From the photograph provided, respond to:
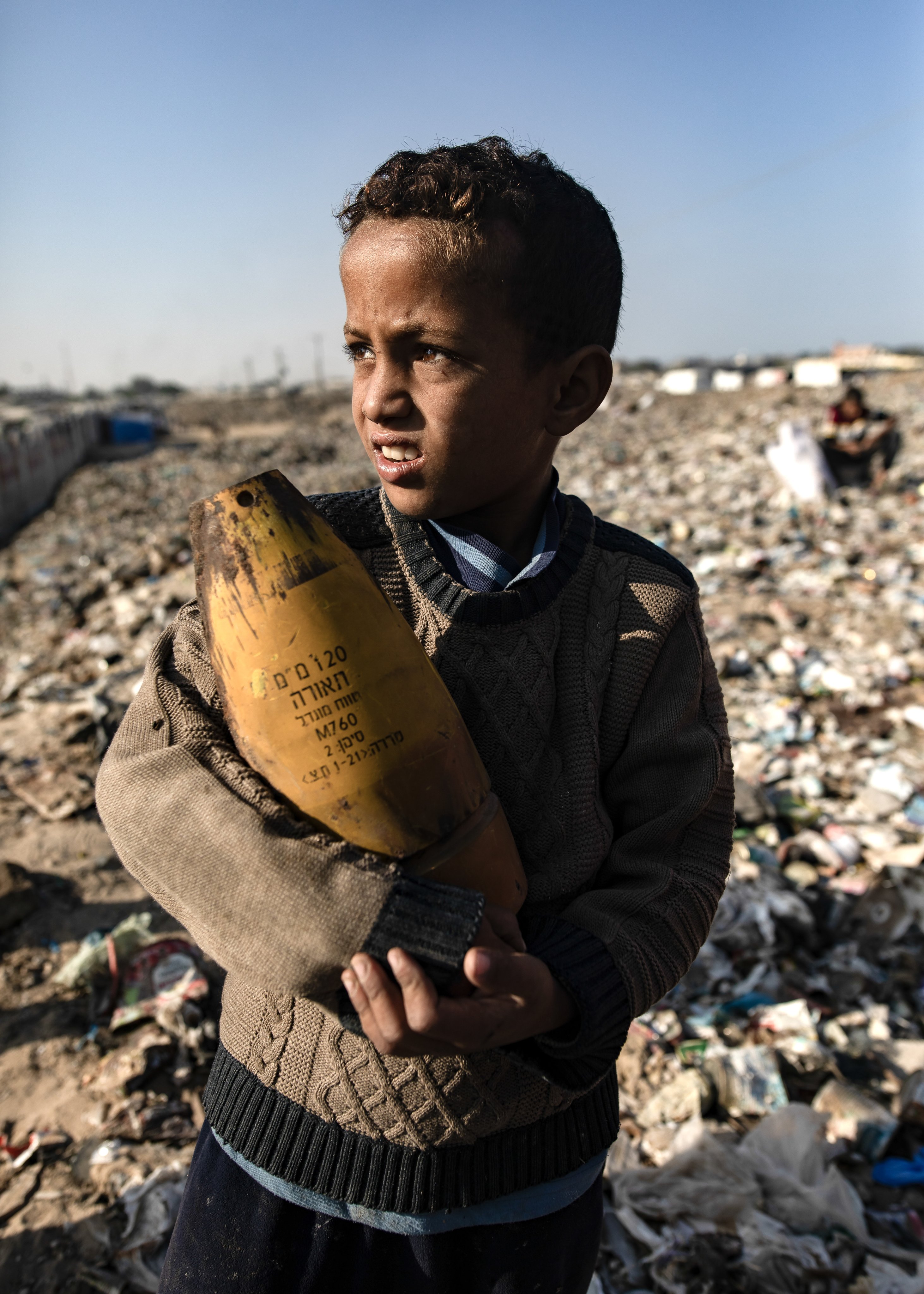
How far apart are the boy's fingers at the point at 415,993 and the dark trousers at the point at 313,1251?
436mm

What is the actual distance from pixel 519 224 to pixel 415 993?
2.59 feet

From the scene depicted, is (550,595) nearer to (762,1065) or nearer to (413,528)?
(413,528)

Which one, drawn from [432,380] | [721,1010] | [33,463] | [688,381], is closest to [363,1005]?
[432,380]

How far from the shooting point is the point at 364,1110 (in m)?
0.95

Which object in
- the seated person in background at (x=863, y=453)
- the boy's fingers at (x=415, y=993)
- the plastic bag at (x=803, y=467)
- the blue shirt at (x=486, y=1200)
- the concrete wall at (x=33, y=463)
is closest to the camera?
the boy's fingers at (x=415, y=993)

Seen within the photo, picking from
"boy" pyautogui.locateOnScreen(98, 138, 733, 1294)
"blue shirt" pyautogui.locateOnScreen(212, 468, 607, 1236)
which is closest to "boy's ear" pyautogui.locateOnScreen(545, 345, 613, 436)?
"boy" pyautogui.locateOnScreen(98, 138, 733, 1294)

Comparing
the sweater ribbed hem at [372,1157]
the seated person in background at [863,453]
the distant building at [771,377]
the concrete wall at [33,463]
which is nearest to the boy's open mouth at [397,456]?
the sweater ribbed hem at [372,1157]

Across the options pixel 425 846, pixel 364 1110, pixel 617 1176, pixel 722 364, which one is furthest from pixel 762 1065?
pixel 722 364

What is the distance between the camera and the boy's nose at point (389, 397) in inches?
37.2

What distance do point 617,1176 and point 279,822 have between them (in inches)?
71.0

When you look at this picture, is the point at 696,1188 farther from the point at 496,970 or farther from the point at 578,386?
the point at 578,386

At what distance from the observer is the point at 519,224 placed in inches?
36.5

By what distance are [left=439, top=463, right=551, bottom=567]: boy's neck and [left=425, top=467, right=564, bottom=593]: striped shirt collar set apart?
1 centimetres

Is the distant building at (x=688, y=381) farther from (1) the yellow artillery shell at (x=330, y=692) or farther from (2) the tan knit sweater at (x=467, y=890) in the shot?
(1) the yellow artillery shell at (x=330, y=692)
